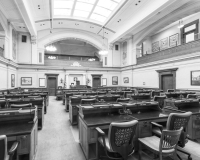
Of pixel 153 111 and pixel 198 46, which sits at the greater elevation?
pixel 198 46

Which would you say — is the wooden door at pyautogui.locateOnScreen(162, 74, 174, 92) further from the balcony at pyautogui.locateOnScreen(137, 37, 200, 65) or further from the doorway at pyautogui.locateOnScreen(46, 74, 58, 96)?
the doorway at pyautogui.locateOnScreen(46, 74, 58, 96)

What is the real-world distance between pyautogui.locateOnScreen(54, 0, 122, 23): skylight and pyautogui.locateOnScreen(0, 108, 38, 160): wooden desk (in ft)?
32.4

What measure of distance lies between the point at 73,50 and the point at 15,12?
40.7 ft

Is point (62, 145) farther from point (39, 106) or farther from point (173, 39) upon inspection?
point (173, 39)

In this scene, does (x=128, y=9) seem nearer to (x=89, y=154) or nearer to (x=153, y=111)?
(x=153, y=111)

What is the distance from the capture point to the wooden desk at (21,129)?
76.2 inches

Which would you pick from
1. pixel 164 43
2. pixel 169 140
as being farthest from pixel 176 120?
pixel 164 43

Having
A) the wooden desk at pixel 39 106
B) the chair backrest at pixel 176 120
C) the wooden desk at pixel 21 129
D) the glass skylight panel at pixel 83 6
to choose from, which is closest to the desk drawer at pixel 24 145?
the wooden desk at pixel 21 129

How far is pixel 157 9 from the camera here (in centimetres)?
760

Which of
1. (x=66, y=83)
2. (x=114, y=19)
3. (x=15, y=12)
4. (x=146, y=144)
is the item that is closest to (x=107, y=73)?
(x=66, y=83)

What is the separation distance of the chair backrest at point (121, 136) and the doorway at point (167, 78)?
861cm

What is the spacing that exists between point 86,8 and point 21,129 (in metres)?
11.2

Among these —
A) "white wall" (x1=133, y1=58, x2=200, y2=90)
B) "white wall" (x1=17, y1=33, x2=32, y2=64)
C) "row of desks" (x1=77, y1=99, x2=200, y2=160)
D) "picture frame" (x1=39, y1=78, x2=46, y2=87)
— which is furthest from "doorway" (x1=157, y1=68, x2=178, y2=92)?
"white wall" (x1=17, y1=33, x2=32, y2=64)

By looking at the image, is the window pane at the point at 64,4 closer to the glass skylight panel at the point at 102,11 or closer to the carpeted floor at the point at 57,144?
the glass skylight panel at the point at 102,11
